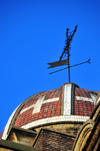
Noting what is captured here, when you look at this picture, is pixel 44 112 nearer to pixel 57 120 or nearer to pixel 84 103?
pixel 57 120

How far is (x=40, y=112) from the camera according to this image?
21312mm

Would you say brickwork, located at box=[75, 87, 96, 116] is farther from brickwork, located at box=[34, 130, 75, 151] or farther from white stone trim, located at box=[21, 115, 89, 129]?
brickwork, located at box=[34, 130, 75, 151]

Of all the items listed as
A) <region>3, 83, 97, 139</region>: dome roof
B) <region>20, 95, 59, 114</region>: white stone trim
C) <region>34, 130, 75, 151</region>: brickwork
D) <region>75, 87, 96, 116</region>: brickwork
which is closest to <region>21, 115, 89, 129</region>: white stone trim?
<region>3, 83, 97, 139</region>: dome roof

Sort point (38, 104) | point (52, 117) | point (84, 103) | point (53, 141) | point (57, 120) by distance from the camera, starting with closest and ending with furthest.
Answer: point (53, 141) < point (57, 120) < point (52, 117) < point (84, 103) < point (38, 104)

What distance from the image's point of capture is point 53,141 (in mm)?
13016

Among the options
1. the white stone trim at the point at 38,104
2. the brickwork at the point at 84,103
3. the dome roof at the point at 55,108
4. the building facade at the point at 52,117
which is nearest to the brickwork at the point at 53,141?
the building facade at the point at 52,117

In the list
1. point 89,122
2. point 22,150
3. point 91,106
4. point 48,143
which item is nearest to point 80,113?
point 91,106

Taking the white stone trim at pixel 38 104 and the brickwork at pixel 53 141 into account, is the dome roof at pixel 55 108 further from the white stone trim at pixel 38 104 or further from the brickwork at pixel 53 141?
the brickwork at pixel 53 141

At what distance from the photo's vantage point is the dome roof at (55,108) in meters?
20.4

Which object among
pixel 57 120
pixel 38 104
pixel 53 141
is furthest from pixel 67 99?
pixel 53 141

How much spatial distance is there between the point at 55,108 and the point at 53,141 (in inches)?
323

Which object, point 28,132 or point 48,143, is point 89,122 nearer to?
point 48,143

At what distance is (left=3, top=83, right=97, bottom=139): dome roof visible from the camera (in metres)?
20.4

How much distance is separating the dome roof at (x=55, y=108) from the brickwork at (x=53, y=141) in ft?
20.8
